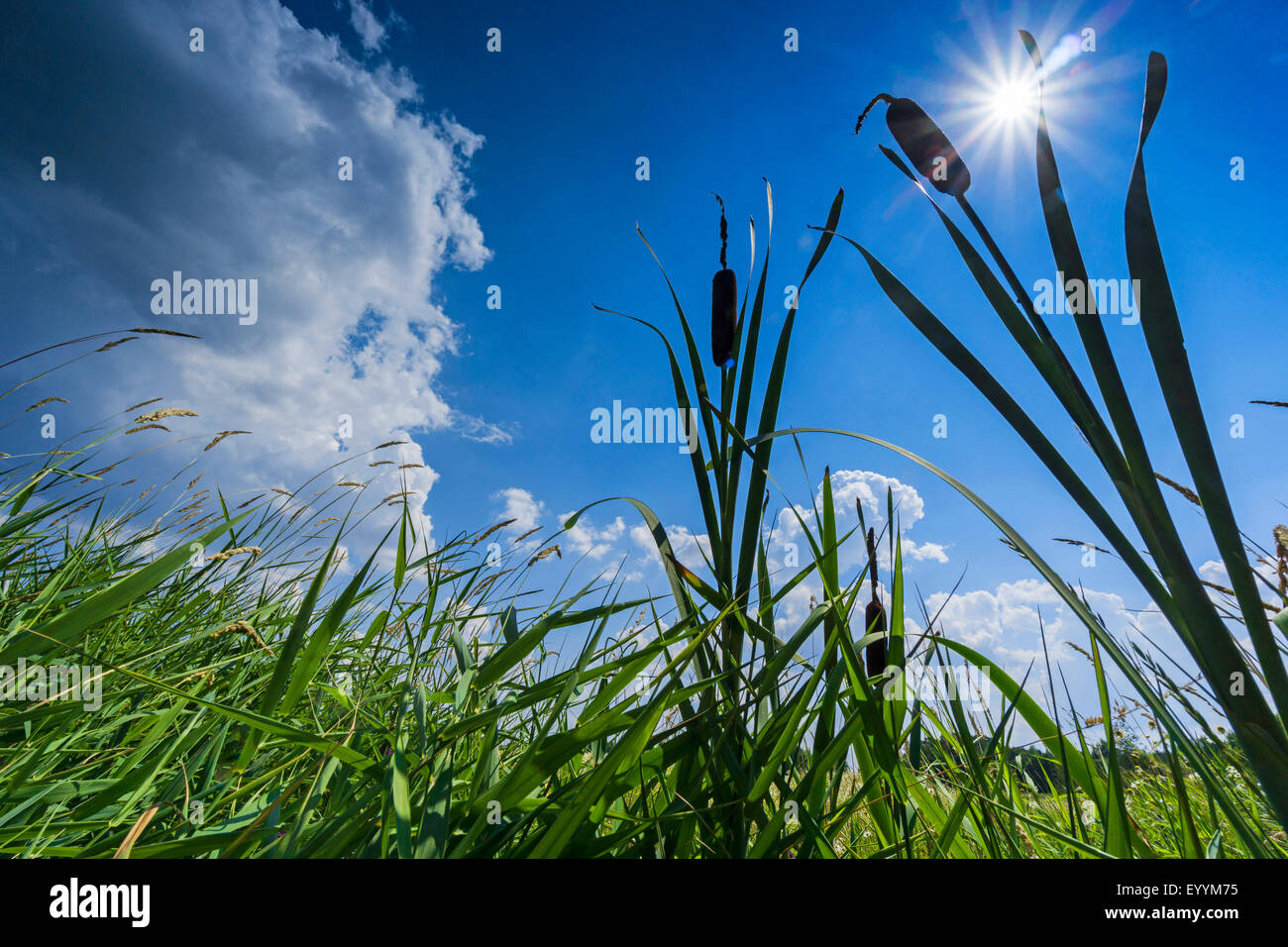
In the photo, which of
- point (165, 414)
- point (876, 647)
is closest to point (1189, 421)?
point (876, 647)

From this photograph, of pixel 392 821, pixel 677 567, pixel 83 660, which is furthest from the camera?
pixel 83 660

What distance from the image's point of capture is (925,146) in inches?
27.5

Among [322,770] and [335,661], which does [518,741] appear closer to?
[322,770]

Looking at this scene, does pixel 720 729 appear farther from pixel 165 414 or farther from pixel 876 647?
pixel 165 414

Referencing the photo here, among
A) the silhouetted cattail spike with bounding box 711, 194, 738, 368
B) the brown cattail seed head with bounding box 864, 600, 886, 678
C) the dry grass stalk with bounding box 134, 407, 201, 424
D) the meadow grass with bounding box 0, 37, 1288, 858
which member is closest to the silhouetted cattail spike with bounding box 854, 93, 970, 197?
the meadow grass with bounding box 0, 37, 1288, 858

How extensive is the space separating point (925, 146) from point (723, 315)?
0.52 metres

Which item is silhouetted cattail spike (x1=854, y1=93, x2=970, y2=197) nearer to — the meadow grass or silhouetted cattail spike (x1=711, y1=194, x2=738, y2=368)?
the meadow grass

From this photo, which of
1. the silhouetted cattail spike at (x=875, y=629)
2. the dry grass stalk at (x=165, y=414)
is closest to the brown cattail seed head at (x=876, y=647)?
the silhouetted cattail spike at (x=875, y=629)

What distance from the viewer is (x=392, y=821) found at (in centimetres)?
64

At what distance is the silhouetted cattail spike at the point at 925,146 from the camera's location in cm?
69
